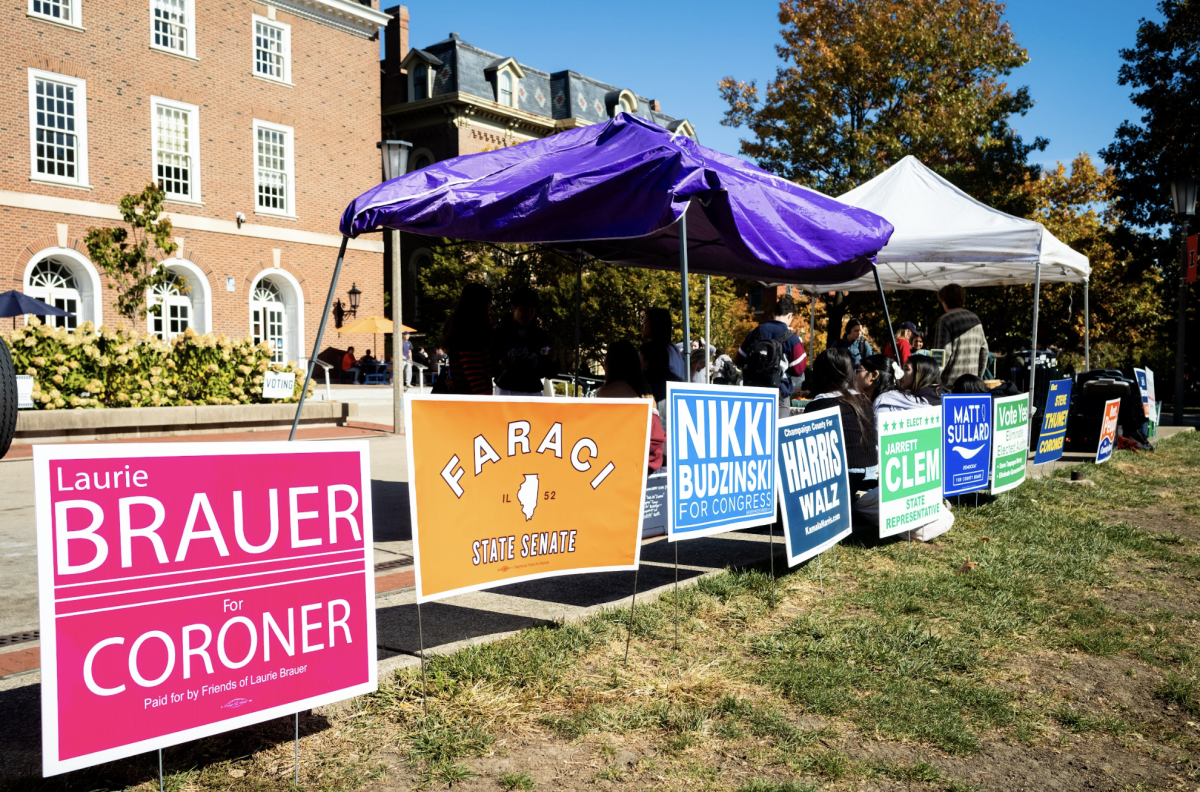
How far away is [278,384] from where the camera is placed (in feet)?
52.5

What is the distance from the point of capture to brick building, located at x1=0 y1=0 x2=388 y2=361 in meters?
23.4

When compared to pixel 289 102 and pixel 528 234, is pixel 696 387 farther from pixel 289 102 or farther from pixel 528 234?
pixel 289 102

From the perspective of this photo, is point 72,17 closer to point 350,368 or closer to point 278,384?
point 350,368

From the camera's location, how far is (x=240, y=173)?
27672 millimetres

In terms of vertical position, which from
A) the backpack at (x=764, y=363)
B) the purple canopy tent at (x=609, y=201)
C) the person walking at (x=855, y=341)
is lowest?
the backpack at (x=764, y=363)

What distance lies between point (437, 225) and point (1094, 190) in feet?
107

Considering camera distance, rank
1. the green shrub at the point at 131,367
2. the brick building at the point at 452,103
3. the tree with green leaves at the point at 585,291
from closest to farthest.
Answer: the green shrub at the point at 131,367 → the tree with green leaves at the point at 585,291 → the brick building at the point at 452,103

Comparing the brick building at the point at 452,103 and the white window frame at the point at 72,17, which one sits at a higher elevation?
the brick building at the point at 452,103

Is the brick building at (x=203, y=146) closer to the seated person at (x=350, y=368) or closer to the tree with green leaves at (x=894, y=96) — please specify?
the seated person at (x=350, y=368)

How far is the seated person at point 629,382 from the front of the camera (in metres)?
6.48

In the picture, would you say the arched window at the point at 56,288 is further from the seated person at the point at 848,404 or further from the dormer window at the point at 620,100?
the dormer window at the point at 620,100

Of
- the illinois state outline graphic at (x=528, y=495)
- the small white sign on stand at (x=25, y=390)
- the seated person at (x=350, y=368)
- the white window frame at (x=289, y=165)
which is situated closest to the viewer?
the illinois state outline graphic at (x=528, y=495)

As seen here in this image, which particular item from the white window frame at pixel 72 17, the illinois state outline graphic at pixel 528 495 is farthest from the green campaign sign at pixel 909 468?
the white window frame at pixel 72 17

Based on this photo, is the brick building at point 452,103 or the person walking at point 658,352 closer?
the person walking at point 658,352
